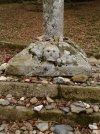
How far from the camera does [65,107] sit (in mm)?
4703

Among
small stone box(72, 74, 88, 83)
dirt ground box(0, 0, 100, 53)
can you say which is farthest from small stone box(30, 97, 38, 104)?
dirt ground box(0, 0, 100, 53)

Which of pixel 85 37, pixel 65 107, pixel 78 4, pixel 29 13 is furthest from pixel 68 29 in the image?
pixel 65 107

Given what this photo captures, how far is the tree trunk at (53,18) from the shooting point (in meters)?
5.33

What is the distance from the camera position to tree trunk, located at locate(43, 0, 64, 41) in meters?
5.33

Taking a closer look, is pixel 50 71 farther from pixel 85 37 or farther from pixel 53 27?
pixel 85 37

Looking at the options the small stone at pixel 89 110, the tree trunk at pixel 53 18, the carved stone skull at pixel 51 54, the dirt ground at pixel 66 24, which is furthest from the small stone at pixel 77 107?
the dirt ground at pixel 66 24

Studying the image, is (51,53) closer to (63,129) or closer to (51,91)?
(51,91)

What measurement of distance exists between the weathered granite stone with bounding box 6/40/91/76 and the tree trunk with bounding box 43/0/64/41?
0.60ft

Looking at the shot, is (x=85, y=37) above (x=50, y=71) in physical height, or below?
below

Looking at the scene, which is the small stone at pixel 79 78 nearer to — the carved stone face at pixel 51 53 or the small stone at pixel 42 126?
the carved stone face at pixel 51 53

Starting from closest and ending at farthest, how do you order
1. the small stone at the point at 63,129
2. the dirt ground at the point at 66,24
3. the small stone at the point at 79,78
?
the small stone at the point at 63,129
the small stone at the point at 79,78
the dirt ground at the point at 66,24

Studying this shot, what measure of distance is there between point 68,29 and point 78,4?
6332 millimetres

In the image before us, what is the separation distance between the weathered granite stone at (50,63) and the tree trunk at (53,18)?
0.18 metres

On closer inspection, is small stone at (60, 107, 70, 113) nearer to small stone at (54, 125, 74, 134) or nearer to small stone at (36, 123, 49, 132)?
small stone at (54, 125, 74, 134)
